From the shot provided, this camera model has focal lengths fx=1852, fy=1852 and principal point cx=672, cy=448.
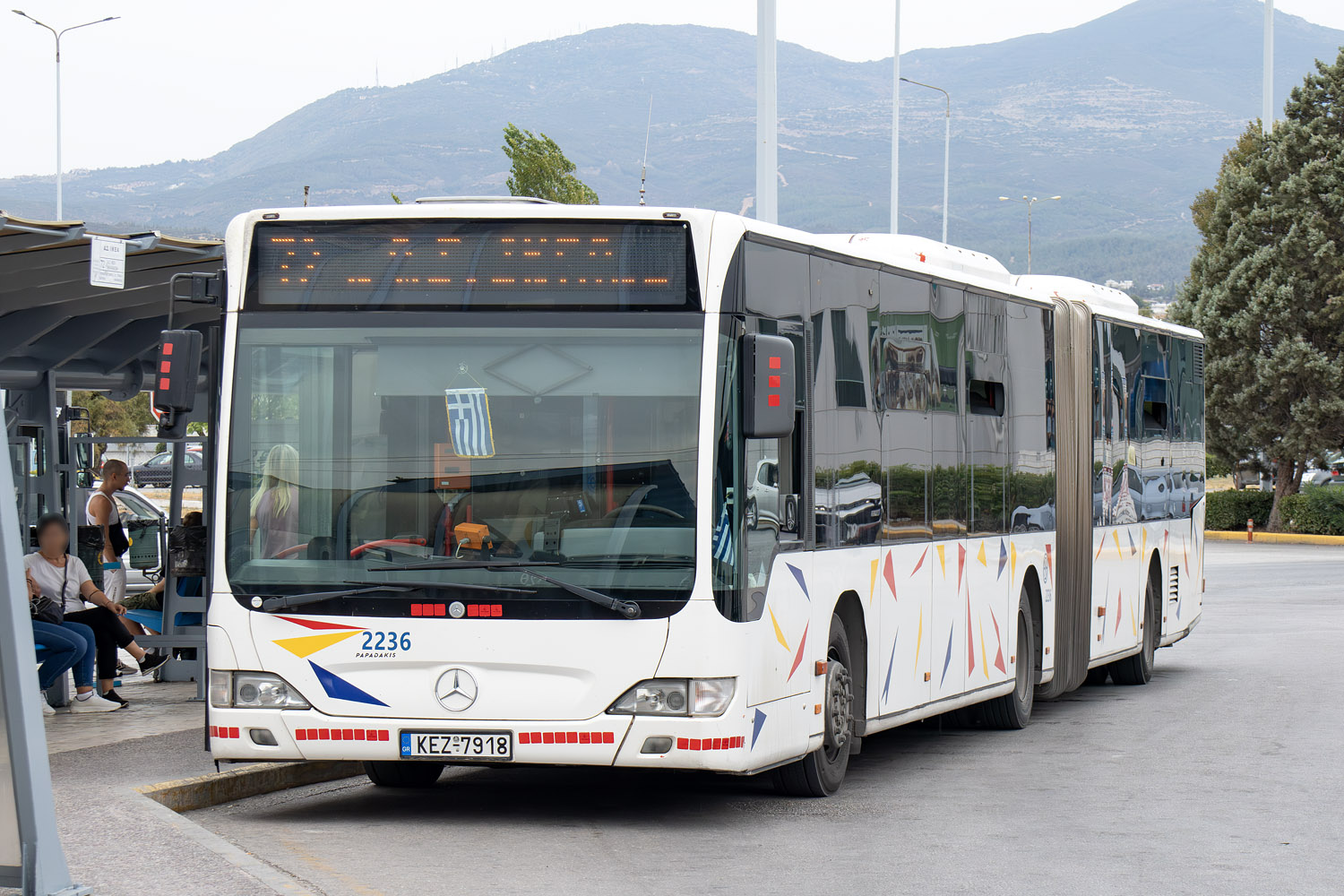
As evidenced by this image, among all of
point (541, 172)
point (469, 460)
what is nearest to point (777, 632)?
point (469, 460)

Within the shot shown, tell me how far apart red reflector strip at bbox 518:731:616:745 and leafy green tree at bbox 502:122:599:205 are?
57.9 ft

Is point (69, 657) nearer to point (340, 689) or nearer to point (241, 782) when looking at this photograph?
point (241, 782)

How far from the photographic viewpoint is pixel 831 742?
32.1 ft

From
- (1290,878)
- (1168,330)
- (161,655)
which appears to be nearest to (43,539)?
(161,655)

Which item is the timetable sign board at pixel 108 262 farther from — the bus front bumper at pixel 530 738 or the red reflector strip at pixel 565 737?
the red reflector strip at pixel 565 737

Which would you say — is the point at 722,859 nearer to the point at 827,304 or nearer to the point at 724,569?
the point at 724,569

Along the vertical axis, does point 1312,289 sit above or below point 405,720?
above

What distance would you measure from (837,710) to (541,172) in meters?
17.1

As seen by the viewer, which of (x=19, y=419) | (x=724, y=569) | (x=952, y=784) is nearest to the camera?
(x=724, y=569)

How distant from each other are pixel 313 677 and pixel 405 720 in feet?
1.58

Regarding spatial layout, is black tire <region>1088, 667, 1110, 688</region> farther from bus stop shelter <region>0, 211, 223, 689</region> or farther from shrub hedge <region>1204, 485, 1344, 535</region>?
shrub hedge <region>1204, 485, 1344, 535</region>

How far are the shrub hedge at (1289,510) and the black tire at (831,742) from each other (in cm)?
3663

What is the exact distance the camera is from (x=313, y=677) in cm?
859

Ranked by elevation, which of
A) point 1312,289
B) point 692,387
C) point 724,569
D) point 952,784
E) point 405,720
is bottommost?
point 952,784
